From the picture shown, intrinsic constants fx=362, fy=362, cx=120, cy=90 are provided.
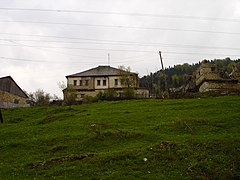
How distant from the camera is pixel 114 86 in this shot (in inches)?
3378

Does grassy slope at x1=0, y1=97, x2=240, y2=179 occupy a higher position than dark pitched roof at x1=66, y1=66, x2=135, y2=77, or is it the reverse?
dark pitched roof at x1=66, y1=66, x2=135, y2=77

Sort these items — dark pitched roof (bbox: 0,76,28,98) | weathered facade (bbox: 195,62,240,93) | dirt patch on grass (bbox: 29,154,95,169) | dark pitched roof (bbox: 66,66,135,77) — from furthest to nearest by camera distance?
1. dark pitched roof (bbox: 66,66,135,77)
2. dark pitched roof (bbox: 0,76,28,98)
3. weathered facade (bbox: 195,62,240,93)
4. dirt patch on grass (bbox: 29,154,95,169)

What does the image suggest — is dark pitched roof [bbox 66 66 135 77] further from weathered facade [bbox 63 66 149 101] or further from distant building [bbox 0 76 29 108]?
distant building [bbox 0 76 29 108]

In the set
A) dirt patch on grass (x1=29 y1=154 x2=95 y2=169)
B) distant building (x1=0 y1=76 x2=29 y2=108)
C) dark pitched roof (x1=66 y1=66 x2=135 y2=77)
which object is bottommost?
dirt patch on grass (x1=29 y1=154 x2=95 y2=169)

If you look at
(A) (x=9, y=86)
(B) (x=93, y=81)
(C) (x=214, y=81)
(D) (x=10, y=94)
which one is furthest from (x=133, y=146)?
(B) (x=93, y=81)

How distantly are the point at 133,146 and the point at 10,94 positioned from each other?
60065 mm

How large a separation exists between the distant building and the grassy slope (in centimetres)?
4228

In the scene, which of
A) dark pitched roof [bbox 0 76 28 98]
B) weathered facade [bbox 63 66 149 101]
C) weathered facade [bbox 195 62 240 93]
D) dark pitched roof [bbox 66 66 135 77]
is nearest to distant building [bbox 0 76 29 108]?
dark pitched roof [bbox 0 76 28 98]

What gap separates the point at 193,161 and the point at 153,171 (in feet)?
8.88

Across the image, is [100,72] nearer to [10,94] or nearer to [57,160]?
[10,94]

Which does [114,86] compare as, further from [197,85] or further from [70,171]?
[70,171]

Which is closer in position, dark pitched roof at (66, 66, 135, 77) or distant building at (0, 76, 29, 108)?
distant building at (0, 76, 29, 108)

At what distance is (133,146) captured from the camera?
24.4 meters

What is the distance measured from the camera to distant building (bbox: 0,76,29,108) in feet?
246
